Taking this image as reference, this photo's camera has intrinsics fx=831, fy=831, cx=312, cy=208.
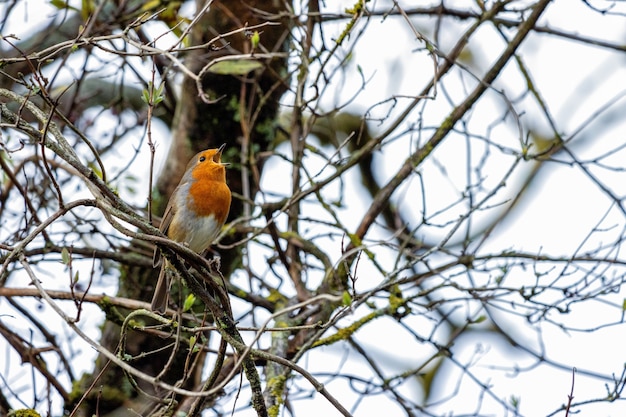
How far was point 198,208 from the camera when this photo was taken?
14.3ft

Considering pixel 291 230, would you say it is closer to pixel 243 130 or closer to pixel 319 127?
pixel 243 130

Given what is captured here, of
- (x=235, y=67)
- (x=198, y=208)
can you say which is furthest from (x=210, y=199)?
(x=235, y=67)

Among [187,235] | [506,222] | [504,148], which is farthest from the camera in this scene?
[506,222]

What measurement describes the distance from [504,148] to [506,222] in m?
3.77

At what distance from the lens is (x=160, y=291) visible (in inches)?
177

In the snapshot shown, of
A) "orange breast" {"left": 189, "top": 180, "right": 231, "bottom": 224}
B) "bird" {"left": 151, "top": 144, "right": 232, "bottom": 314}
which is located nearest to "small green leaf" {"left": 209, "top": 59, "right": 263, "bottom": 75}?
"bird" {"left": 151, "top": 144, "right": 232, "bottom": 314}

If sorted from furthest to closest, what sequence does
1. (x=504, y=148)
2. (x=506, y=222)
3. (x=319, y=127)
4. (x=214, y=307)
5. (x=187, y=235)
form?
(x=506, y=222)
(x=319, y=127)
(x=504, y=148)
(x=187, y=235)
(x=214, y=307)

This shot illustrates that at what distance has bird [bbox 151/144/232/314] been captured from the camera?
4383mm

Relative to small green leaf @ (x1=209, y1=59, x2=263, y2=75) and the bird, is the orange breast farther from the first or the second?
small green leaf @ (x1=209, y1=59, x2=263, y2=75)

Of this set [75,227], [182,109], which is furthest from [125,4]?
[75,227]

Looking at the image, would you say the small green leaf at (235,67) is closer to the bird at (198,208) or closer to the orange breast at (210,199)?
the bird at (198,208)

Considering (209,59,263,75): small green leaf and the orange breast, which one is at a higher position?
(209,59,263,75): small green leaf

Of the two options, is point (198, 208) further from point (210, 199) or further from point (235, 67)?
point (235, 67)

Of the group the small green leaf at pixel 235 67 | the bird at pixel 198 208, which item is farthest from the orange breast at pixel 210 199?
the small green leaf at pixel 235 67
